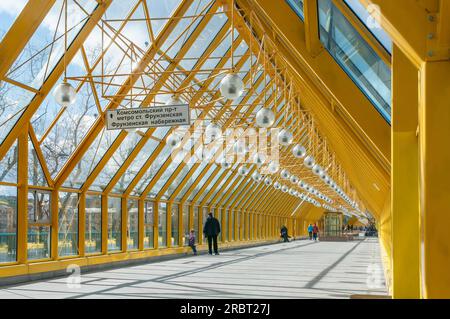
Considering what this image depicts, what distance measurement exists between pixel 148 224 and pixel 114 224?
3046 millimetres

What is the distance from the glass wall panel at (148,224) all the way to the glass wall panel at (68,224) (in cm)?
541

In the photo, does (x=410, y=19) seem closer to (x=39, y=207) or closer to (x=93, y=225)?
(x=39, y=207)

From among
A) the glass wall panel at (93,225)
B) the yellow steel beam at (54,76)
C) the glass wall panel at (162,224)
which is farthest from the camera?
the glass wall panel at (162,224)

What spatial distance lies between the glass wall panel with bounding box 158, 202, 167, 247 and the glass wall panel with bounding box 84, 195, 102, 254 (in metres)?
5.24

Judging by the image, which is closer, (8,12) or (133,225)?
(8,12)

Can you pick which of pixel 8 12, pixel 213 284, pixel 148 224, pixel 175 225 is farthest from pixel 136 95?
pixel 175 225

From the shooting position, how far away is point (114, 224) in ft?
71.4

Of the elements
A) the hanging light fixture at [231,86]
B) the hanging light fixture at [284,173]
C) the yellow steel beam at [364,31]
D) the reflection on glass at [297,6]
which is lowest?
the hanging light fixture at [284,173]

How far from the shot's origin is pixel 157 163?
23.1 m

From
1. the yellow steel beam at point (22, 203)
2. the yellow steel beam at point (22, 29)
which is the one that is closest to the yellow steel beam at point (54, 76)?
the yellow steel beam at point (22, 203)

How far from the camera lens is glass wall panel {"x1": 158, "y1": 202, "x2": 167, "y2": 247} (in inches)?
1013

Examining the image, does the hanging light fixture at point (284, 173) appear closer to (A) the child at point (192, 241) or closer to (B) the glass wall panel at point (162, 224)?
(B) the glass wall panel at point (162, 224)

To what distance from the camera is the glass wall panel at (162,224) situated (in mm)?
25734
